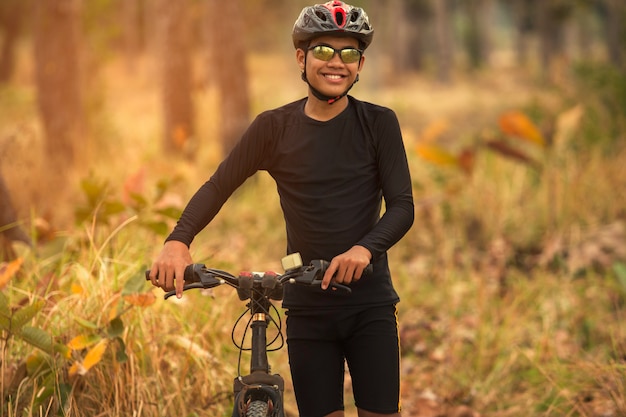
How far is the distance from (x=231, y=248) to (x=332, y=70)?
4954 millimetres

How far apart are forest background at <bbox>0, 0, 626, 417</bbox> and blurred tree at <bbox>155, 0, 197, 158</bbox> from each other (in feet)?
0.10

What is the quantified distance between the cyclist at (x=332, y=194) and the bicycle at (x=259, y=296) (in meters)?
0.35

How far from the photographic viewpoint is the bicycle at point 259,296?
9.38 ft

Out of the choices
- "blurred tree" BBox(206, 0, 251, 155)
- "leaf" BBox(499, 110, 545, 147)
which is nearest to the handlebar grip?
"leaf" BBox(499, 110, 545, 147)

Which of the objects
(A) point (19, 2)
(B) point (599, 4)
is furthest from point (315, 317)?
(A) point (19, 2)

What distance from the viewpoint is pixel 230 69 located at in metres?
11.7

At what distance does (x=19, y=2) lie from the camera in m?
33.4

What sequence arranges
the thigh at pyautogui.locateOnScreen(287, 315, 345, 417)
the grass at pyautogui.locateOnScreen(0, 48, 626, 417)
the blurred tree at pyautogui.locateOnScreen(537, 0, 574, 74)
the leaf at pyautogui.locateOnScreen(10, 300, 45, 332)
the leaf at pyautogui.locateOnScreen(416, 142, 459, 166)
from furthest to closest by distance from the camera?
the blurred tree at pyautogui.locateOnScreen(537, 0, 574, 74), the leaf at pyautogui.locateOnScreen(416, 142, 459, 166), the grass at pyautogui.locateOnScreen(0, 48, 626, 417), the leaf at pyautogui.locateOnScreen(10, 300, 45, 332), the thigh at pyautogui.locateOnScreen(287, 315, 345, 417)

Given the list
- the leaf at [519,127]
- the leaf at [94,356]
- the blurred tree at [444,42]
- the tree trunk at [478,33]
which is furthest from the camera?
the tree trunk at [478,33]

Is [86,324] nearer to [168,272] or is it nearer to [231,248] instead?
[168,272]

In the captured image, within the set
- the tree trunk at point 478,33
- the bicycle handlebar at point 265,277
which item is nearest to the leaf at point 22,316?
the bicycle handlebar at point 265,277

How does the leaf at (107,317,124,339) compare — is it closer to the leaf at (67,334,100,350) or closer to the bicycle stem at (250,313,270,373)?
the leaf at (67,334,100,350)

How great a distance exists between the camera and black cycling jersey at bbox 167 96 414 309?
3.29m

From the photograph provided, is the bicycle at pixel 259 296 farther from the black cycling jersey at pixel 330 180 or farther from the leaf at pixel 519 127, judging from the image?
the leaf at pixel 519 127
